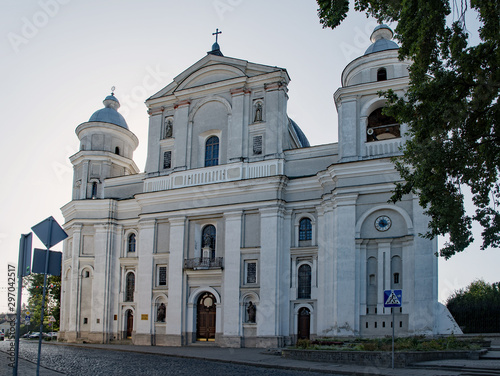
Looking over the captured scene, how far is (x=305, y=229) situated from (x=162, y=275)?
9.51 m

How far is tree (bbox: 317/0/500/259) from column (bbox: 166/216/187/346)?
2032 centimetres

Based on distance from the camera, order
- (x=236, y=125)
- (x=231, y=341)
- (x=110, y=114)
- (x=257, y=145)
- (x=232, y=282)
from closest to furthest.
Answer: (x=231, y=341), (x=232, y=282), (x=257, y=145), (x=236, y=125), (x=110, y=114)

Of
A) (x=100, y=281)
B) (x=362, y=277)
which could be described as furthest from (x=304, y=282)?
(x=100, y=281)

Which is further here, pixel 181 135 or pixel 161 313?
pixel 181 135

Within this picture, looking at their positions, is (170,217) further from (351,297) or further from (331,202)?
(351,297)

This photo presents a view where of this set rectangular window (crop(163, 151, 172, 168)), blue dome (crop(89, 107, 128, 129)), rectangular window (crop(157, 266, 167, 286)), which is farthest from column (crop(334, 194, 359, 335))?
blue dome (crop(89, 107, 128, 129))

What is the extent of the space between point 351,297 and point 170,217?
40.6ft

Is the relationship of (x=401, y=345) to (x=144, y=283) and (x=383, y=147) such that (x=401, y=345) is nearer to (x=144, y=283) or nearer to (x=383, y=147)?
(x=383, y=147)

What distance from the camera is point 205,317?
32531 millimetres

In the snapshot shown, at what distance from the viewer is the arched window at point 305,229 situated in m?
30.8

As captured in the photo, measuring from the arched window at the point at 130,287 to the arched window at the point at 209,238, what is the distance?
5.94 m

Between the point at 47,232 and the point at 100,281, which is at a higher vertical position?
the point at 47,232

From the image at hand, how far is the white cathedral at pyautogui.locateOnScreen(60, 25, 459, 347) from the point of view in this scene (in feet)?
90.5

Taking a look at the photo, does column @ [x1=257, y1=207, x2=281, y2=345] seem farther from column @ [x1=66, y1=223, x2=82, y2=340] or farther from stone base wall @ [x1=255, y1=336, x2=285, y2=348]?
column @ [x1=66, y1=223, x2=82, y2=340]
